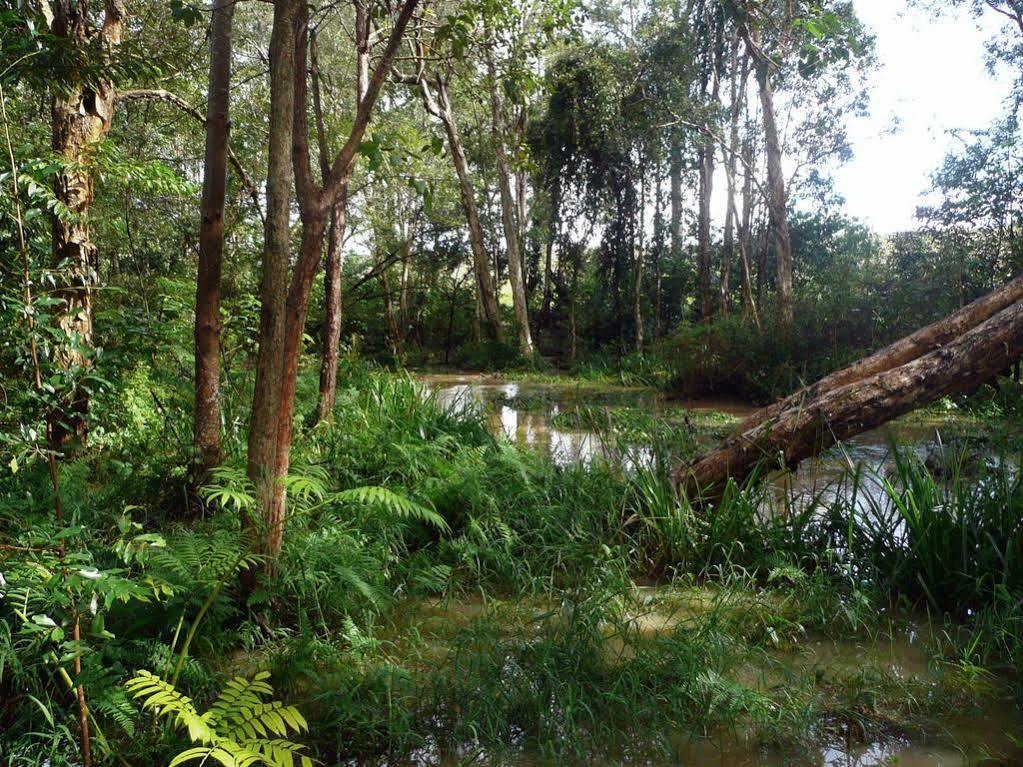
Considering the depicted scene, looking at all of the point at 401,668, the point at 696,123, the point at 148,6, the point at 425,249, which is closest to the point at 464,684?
the point at 401,668

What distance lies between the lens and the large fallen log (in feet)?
14.2

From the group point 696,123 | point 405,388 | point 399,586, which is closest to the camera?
point 399,586

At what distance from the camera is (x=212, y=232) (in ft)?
13.9

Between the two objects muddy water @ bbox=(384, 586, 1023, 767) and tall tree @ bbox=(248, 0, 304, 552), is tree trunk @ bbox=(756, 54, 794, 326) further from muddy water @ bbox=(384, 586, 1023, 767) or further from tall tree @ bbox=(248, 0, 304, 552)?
tall tree @ bbox=(248, 0, 304, 552)

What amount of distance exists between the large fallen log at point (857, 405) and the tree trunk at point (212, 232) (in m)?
3.11

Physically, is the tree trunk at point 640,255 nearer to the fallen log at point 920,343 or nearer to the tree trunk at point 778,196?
the tree trunk at point 778,196

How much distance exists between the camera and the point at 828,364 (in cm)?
1168

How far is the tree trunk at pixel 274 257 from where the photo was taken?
3.00 metres

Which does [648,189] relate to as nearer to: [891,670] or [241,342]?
[241,342]

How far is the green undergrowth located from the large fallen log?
35 cm

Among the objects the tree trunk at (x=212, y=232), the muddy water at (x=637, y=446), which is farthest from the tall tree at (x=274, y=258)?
the muddy water at (x=637, y=446)

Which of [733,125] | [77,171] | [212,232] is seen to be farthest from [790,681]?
[733,125]

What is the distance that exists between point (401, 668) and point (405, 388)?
4.32 m

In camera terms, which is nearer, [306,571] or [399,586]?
[306,571]
